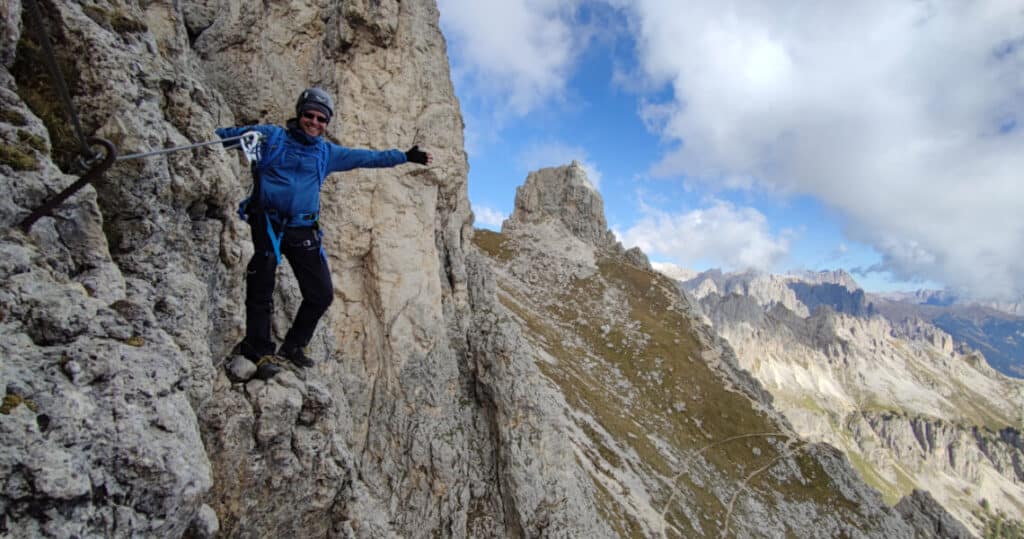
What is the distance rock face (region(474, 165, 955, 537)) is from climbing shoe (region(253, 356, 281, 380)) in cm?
3107

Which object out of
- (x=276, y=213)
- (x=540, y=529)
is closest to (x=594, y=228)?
(x=540, y=529)

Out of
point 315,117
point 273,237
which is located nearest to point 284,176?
point 273,237

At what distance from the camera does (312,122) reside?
880 cm

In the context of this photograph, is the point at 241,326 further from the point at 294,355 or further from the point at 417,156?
the point at 417,156

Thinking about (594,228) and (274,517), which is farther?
(594,228)

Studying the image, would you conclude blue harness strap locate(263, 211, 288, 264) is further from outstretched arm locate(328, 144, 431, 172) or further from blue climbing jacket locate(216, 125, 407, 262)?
outstretched arm locate(328, 144, 431, 172)

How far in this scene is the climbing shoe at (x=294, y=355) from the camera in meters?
10.1

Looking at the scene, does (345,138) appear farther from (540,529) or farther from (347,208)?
(540,529)

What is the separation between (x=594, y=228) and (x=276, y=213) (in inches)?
4787

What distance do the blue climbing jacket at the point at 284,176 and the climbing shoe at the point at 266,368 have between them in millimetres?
2398

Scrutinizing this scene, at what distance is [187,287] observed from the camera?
7988 millimetres

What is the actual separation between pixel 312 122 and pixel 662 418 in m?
72.8

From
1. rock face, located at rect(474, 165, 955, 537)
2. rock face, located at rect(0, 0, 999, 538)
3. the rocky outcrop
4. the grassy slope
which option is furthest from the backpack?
the rocky outcrop

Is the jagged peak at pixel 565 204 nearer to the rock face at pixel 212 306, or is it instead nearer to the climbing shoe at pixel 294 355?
the rock face at pixel 212 306
